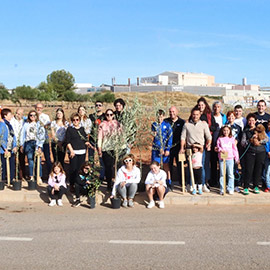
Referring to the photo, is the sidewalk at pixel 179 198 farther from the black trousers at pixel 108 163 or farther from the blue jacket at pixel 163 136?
the blue jacket at pixel 163 136

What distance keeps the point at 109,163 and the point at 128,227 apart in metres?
2.38

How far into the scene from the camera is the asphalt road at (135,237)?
5.21 metres

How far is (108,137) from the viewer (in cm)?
867

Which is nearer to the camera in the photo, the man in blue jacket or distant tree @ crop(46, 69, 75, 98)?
the man in blue jacket

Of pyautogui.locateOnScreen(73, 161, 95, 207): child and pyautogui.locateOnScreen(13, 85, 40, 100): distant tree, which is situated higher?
pyautogui.locateOnScreen(13, 85, 40, 100): distant tree

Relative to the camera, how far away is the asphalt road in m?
5.21

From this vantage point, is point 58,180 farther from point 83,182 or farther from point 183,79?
point 183,79

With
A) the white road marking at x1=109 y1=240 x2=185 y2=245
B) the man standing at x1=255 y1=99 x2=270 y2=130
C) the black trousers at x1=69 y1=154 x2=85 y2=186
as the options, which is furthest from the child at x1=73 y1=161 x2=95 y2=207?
the man standing at x1=255 y1=99 x2=270 y2=130

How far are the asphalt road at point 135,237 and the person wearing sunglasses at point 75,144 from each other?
39.7 inches

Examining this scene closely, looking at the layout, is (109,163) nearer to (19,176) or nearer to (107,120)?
Result: (107,120)

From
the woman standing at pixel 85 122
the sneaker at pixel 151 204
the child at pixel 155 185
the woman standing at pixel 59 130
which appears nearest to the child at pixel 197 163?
the child at pixel 155 185

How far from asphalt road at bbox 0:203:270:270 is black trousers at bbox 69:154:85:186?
0.91 metres

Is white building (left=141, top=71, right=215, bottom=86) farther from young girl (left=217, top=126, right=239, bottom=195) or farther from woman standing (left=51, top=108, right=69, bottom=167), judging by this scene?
young girl (left=217, top=126, right=239, bottom=195)

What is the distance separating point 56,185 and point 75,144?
1064mm
